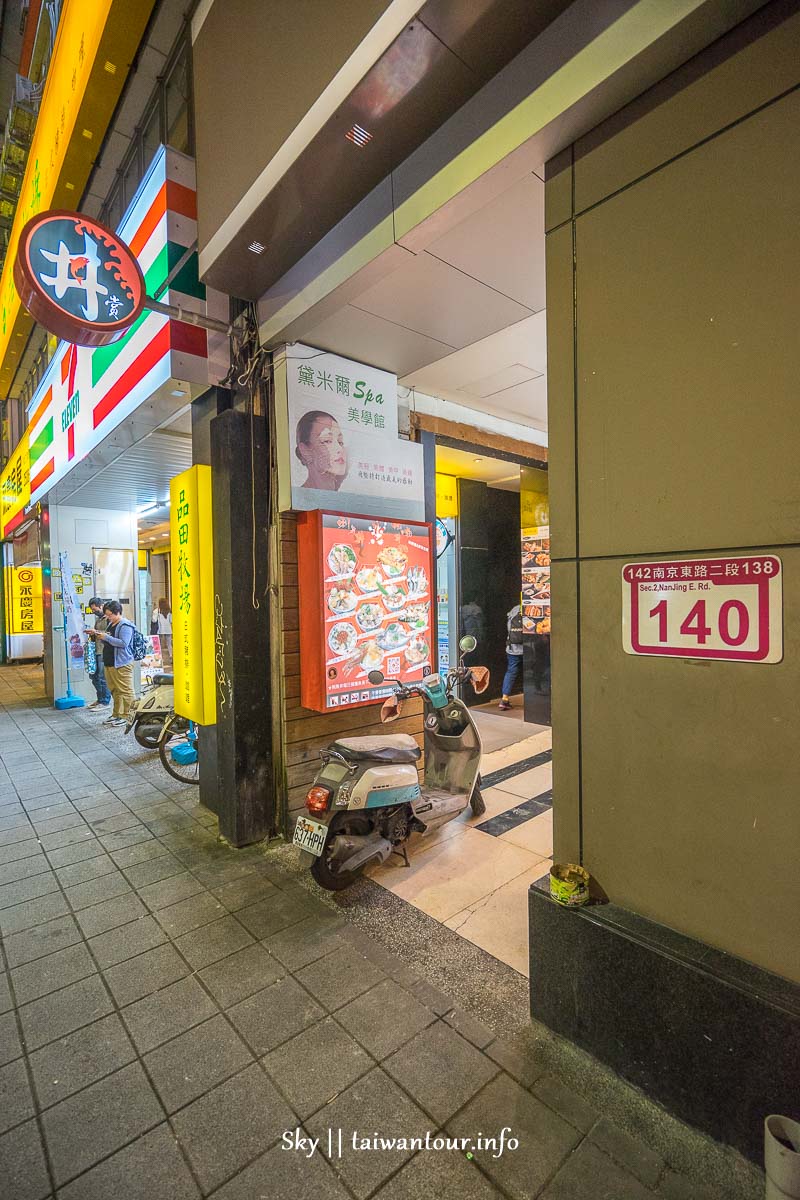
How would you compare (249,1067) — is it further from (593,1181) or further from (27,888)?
(27,888)

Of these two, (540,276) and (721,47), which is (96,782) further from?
(721,47)

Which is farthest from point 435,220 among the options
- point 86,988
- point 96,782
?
point 96,782

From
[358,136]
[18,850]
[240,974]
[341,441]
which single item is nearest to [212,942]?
[240,974]

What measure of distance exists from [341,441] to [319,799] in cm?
261

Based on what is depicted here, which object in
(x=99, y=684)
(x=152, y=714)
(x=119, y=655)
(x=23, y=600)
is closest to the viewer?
(x=152, y=714)

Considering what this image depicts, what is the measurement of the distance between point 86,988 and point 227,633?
2058mm

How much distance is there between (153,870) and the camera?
11.4 feet

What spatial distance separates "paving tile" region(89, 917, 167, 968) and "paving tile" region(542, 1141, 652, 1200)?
2.09m

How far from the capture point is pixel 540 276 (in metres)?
3.12

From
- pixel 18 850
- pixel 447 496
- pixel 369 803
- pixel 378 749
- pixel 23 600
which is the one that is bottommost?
pixel 18 850

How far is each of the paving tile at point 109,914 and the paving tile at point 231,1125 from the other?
138 centimetres

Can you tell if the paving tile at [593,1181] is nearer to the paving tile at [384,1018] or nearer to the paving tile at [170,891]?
the paving tile at [384,1018]

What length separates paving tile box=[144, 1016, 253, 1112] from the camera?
1889mm

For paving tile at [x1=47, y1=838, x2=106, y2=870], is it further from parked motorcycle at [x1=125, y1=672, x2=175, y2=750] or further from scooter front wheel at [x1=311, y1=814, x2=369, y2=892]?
parked motorcycle at [x1=125, y1=672, x2=175, y2=750]
